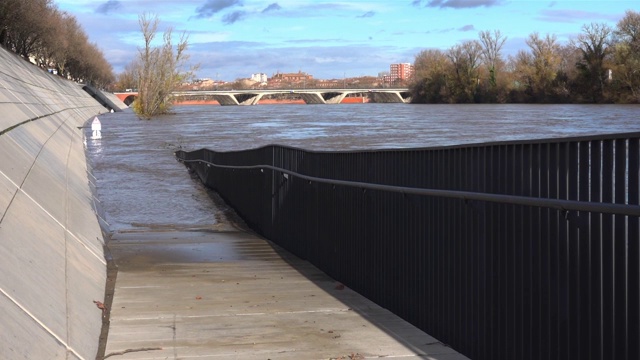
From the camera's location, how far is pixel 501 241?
17.3 ft

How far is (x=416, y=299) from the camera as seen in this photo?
653 centimetres

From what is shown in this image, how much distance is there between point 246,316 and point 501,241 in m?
2.21

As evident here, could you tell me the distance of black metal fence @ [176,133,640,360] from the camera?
4.22 meters

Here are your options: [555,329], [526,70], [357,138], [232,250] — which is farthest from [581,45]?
[555,329]

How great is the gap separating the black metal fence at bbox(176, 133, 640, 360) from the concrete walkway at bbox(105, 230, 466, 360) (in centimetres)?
27

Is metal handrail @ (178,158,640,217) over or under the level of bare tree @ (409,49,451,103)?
under

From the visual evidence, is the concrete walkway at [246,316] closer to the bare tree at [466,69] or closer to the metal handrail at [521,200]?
the metal handrail at [521,200]

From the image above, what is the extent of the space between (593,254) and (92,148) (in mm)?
36292

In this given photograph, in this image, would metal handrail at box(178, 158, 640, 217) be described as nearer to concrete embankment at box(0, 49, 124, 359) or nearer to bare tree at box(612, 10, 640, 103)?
concrete embankment at box(0, 49, 124, 359)

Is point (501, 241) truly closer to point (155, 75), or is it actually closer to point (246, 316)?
point (246, 316)

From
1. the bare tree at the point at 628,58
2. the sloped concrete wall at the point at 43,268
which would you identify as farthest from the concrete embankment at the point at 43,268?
the bare tree at the point at 628,58

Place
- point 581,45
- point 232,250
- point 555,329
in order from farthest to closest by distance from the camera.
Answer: point 581,45 → point 232,250 → point 555,329

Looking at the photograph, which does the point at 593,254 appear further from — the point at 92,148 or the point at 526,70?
the point at 526,70

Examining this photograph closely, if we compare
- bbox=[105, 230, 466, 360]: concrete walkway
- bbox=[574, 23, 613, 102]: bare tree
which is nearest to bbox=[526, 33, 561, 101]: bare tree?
bbox=[574, 23, 613, 102]: bare tree
